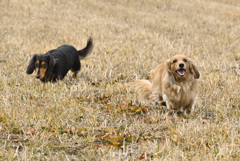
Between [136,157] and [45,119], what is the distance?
112 cm

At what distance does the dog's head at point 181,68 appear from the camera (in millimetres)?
3337

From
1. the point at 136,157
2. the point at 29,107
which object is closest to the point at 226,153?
the point at 136,157

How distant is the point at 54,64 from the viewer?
454 cm

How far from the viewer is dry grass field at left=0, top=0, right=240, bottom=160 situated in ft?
8.48

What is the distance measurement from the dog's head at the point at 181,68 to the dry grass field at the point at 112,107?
445 millimetres

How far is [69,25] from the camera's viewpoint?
32.5ft

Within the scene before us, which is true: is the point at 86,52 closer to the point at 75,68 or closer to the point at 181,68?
A: the point at 75,68

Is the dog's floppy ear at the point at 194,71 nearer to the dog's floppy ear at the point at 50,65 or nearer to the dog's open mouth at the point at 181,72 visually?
the dog's open mouth at the point at 181,72

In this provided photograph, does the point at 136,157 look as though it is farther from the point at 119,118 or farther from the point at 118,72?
the point at 118,72

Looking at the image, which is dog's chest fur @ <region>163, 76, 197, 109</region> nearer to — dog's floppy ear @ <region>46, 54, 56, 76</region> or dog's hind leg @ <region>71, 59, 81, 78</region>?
dog's floppy ear @ <region>46, 54, 56, 76</region>

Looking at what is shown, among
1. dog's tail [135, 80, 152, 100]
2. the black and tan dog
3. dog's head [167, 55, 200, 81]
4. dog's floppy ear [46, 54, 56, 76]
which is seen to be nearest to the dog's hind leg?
the black and tan dog

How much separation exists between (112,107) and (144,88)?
0.68m

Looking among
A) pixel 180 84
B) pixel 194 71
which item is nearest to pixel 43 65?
pixel 180 84

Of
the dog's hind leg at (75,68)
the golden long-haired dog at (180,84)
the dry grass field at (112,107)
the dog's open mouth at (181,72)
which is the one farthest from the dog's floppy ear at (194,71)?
the dog's hind leg at (75,68)
